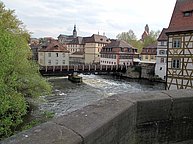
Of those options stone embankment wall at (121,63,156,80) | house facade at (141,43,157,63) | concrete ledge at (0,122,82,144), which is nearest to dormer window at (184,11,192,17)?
concrete ledge at (0,122,82,144)

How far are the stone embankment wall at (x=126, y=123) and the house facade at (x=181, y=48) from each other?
1756cm

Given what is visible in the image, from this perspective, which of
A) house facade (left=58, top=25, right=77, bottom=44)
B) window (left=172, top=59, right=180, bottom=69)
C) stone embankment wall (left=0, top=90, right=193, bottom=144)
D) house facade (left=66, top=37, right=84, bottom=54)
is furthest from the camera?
house facade (left=58, top=25, right=77, bottom=44)

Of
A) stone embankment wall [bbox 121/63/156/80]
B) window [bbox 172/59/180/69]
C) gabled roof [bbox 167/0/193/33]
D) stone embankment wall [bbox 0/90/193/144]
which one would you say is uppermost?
gabled roof [bbox 167/0/193/33]

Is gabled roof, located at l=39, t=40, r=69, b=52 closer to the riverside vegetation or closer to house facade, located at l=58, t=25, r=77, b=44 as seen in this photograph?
the riverside vegetation

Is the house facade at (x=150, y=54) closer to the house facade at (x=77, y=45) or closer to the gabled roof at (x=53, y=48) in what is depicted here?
the gabled roof at (x=53, y=48)

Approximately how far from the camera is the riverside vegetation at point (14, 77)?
34.1 ft

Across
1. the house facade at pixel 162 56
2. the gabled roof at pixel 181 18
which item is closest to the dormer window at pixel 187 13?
the gabled roof at pixel 181 18

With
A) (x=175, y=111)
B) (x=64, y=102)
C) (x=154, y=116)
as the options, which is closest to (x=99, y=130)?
(x=154, y=116)

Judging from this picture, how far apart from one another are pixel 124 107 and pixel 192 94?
1175 millimetres

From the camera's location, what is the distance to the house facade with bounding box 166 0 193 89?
19.6 metres

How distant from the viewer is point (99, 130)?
6.18 feet

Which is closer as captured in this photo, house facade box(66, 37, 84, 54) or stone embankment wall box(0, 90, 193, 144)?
stone embankment wall box(0, 90, 193, 144)

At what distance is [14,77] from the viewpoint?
1235 centimetres

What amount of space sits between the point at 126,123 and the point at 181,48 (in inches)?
758
